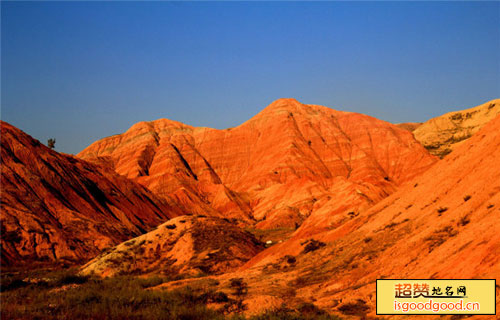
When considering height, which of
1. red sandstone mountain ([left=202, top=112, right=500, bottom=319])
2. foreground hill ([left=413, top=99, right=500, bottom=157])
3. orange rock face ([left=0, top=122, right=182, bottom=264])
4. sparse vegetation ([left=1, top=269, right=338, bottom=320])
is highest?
foreground hill ([left=413, top=99, right=500, bottom=157])

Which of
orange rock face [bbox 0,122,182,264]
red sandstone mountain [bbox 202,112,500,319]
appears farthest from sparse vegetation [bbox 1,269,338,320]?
orange rock face [bbox 0,122,182,264]

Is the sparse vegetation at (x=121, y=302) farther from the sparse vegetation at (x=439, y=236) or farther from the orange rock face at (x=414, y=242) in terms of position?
the sparse vegetation at (x=439, y=236)

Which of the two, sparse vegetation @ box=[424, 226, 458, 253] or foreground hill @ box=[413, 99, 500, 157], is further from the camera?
foreground hill @ box=[413, 99, 500, 157]

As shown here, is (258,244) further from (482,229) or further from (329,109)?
(329,109)

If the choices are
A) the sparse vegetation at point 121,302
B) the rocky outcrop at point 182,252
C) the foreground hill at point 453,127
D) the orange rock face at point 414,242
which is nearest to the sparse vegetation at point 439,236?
the orange rock face at point 414,242

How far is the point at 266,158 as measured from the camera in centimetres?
12938

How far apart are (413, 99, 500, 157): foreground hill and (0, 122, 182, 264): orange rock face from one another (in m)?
98.4

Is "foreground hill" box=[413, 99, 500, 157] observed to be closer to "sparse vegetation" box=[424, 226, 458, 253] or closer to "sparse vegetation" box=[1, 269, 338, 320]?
"sparse vegetation" box=[424, 226, 458, 253]

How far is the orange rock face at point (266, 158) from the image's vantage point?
101 m

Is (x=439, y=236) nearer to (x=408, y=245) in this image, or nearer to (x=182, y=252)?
(x=408, y=245)

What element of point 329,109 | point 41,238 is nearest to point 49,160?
point 41,238

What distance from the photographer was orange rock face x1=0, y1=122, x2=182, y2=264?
1703 inches

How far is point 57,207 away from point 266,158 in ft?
269

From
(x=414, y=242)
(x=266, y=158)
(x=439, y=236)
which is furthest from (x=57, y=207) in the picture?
(x=266, y=158)
